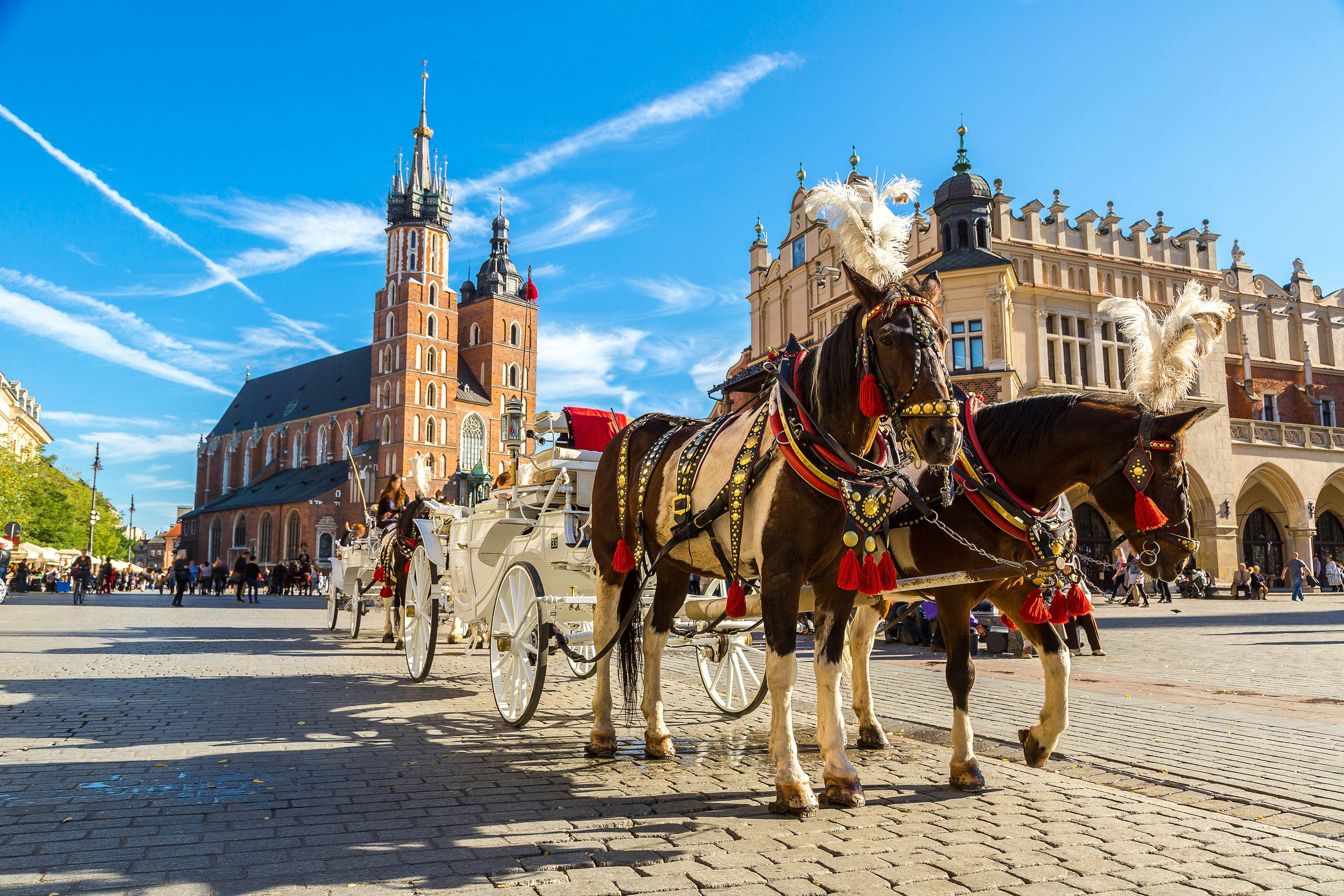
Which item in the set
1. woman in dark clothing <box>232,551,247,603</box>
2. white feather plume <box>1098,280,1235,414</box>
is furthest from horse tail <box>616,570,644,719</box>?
woman in dark clothing <box>232,551,247,603</box>

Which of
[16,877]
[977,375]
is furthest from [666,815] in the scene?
[977,375]

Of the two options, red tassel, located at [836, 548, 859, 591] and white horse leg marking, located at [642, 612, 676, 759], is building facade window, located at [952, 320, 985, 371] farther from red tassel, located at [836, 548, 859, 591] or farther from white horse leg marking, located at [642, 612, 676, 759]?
red tassel, located at [836, 548, 859, 591]

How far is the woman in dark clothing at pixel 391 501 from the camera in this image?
11961 mm

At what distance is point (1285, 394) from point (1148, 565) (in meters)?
39.0

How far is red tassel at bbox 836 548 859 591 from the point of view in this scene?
3719mm

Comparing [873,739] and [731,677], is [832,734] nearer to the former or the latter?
[873,739]

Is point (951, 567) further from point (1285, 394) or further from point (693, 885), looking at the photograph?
point (1285, 394)

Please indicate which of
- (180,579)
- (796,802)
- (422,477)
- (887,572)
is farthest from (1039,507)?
(180,579)

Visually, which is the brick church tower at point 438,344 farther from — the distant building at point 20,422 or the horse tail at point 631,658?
the horse tail at point 631,658

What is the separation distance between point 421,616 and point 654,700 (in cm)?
423

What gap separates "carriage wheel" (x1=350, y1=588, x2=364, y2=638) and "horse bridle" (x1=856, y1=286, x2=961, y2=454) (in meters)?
12.1

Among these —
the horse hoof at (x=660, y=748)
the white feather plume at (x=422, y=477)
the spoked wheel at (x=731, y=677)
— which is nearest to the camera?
the horse hoof at (x=660, y=748)

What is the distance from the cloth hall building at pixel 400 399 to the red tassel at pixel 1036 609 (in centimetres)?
6321

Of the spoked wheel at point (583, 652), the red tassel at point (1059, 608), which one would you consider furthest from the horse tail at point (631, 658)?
the red tassel at point (1059, 608)
